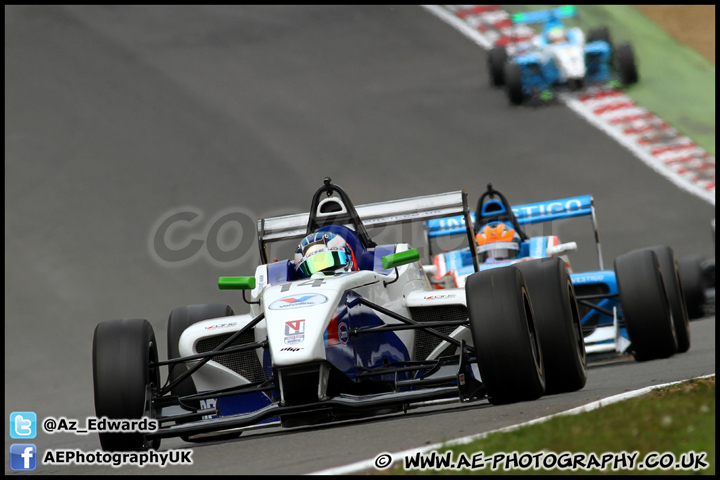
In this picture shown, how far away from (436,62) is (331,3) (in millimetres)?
5337

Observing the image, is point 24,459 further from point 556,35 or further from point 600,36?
point 600,36

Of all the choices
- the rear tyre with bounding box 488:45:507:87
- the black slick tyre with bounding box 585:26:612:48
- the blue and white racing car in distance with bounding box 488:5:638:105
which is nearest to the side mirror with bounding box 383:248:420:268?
the blue and white racing car in distance with bounding box 488:5:638:105

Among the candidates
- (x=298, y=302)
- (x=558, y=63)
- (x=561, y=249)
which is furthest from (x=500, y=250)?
(x=558, y=63)

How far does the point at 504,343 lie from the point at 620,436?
70.4 inches

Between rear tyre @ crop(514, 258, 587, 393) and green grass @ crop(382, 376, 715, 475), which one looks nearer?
green grass @ crop(382, 376, 715, 475)

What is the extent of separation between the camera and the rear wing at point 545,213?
12.5 metres

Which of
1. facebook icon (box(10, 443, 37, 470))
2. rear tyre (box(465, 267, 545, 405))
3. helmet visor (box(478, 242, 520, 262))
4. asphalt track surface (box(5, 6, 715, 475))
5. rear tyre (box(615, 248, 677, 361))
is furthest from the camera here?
asphalt track surface (box(5, 6, 715, 475))

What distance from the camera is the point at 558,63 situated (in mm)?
24000

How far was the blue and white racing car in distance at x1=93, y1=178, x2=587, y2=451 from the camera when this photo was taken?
6492mm

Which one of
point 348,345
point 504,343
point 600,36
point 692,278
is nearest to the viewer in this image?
point 504,343

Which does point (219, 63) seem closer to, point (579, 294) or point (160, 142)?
point (160, 142)

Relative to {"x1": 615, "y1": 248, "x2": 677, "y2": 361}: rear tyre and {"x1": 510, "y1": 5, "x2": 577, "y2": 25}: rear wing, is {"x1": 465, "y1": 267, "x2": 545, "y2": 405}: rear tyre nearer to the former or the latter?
Result: {"x1": 615, "y1": 248, "x2": 677, "y2": 361}: rear tyre

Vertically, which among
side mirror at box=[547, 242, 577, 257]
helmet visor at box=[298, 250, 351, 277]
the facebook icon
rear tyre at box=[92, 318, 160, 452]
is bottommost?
the facebook icon

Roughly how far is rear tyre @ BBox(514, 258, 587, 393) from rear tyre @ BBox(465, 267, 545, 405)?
1.61 feet
